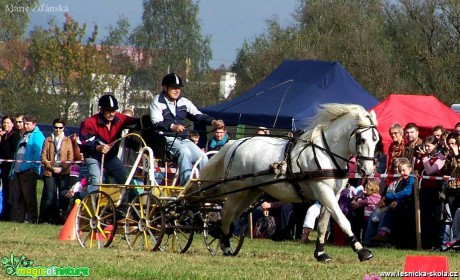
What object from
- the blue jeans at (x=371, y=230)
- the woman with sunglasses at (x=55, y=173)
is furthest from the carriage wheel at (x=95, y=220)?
the woman with sunglasses at (x=55, y=173)

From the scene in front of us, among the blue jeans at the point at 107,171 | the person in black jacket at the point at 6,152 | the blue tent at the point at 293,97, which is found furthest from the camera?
the blue tent at the point at 293,97

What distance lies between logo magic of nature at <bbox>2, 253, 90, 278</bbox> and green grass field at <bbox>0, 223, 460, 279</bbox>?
92 millimetres

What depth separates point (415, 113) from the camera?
2172 cm

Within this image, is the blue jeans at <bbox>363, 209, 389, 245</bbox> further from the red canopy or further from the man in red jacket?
the red canopy

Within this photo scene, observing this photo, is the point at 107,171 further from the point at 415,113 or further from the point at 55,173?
the point at 415,113

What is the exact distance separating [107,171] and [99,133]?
2.04 ft

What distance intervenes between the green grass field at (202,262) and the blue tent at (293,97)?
7.66 meters

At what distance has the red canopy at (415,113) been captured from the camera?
69.6 ft

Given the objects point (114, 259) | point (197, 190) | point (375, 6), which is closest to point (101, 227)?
point (197, 190)

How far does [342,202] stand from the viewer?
1677 cm

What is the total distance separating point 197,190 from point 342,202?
430 cm

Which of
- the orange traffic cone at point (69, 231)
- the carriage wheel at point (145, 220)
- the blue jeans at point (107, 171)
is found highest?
the blue jeans at point (107, 171)

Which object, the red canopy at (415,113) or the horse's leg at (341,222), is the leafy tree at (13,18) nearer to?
the red canopy at (415,113)

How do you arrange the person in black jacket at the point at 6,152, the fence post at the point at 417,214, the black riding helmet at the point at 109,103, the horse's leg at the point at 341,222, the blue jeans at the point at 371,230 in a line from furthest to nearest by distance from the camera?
the person in black jacket at the point at 6,152, the blue jeans at the point at 371,230, the fence post at the point at 417,214, the black riding helmet at the point at 109,103, the horse's leg at the point at 341,222
